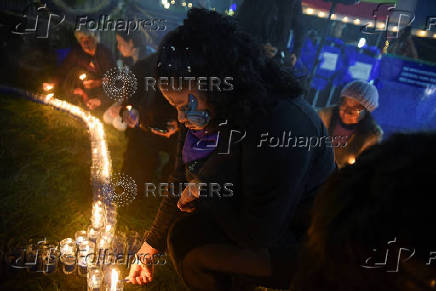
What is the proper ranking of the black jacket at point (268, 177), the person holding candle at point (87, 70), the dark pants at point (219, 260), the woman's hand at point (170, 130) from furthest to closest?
the person holding candle at point (87, 70) < the woman's hand at point (170, 130) < the dark pants at point (219, 260) < the black jacket at point (268, 177)

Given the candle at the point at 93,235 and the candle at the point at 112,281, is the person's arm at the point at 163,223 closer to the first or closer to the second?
the candle at the point at 112,281

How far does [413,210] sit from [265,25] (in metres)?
5.56

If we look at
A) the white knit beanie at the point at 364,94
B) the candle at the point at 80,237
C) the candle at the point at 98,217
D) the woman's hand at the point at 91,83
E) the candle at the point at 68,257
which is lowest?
the candle at the point at 68,257

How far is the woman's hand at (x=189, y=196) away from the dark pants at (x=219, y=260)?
0.07 meters

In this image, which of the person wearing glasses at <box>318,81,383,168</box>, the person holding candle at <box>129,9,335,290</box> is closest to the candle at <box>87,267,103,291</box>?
the person holding candle at <box>129,9,335,290</box>

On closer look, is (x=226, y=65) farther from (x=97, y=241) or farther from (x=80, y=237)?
(x=80, y=237)

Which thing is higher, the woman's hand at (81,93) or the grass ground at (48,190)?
the woman's hand at (81,93)

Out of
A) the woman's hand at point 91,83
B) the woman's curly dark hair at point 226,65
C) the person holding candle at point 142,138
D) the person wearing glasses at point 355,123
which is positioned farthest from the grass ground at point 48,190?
the person wearing glasses at point 355,123

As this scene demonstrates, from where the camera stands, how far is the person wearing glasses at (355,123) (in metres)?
4.06

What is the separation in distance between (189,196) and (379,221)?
1429 millimetres

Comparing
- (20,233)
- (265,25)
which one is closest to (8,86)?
(20,233)

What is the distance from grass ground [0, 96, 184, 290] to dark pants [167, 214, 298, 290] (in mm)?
911

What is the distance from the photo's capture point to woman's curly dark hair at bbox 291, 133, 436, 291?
0.74m

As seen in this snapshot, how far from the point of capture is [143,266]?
2.43 metres
